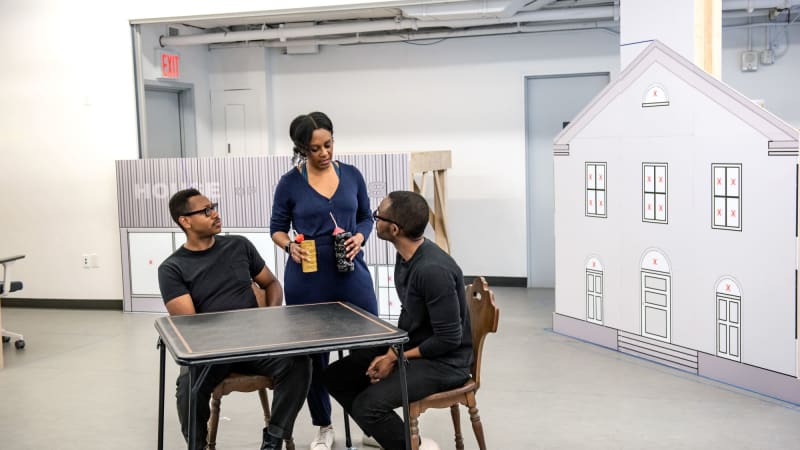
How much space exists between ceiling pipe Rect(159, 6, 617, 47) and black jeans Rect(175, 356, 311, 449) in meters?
4.58

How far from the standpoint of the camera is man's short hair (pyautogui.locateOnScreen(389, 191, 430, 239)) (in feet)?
10.1

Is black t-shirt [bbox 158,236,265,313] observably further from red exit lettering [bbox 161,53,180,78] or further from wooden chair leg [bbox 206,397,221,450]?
red exit lettering [bbox 161,53,180,78]

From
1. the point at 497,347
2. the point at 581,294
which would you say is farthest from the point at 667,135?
the point at 497,347

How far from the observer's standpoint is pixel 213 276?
349 cm

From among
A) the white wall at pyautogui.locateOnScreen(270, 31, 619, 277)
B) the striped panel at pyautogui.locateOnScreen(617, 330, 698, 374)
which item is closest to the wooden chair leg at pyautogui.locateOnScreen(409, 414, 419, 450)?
the striped panel at pyautogui.locateOnScreen(617, 330, 698, 374)

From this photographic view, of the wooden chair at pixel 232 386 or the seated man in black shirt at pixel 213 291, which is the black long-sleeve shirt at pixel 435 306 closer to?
the seated man in black shirt at pixel 213 291

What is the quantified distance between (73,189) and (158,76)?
1.34 metres

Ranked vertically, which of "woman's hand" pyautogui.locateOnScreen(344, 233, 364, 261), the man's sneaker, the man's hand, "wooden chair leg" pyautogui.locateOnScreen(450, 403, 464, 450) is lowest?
the man's sneaker

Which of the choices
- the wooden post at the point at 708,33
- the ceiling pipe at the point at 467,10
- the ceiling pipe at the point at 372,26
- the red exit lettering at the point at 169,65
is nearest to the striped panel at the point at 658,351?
the wooden post at the point at 708,33

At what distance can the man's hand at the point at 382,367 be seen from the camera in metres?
3.12

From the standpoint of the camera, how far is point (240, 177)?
7082 millimetres

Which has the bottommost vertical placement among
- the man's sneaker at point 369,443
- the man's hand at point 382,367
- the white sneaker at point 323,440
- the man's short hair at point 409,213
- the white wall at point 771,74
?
the man's sneaker at point 369,443

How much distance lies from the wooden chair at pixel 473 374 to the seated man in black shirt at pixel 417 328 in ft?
0.12

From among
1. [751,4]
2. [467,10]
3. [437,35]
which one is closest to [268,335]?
[467,10]
